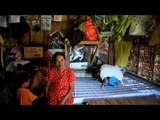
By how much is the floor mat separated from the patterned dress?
661 millimetres

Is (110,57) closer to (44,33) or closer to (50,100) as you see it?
(44,33)

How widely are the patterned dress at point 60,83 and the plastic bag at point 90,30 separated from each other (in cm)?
178

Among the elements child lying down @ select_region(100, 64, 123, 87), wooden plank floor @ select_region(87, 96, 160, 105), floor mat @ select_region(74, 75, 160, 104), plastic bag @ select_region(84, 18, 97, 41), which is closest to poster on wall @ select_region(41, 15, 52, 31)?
plastic bag @ select_region(84, 18, 97, 41)

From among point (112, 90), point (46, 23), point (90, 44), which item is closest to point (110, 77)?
point (112, 90)

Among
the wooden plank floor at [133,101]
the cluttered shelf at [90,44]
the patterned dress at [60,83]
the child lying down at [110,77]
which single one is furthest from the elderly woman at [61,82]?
the cluttered shelf at [90,44]

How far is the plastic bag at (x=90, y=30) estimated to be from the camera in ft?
11.9

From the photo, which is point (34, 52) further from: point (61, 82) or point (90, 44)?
point (61, 82)

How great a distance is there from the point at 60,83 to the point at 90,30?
6.20 ft

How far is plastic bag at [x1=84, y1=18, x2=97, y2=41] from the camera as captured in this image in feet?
11.9

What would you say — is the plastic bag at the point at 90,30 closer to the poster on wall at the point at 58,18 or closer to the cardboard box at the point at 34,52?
the poster on wall at the point at 58,18

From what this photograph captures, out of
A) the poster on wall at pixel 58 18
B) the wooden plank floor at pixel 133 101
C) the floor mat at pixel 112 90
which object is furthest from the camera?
the poster on wall at pixel 58 18

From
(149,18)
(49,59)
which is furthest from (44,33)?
(149,18)
